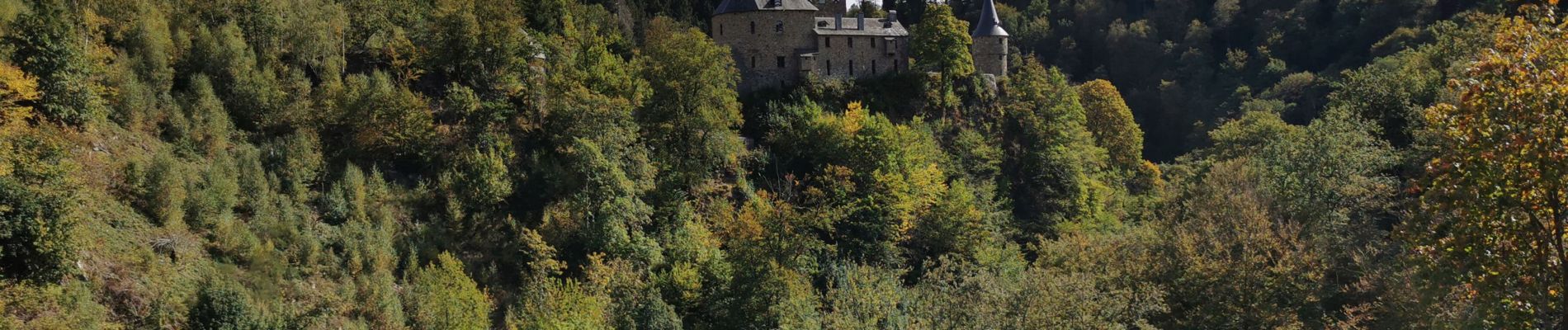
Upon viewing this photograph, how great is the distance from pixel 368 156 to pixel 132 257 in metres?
9.50

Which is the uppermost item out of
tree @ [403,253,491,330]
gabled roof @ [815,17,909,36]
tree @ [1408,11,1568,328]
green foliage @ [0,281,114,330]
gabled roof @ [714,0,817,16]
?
gabled roof @ [714,0,817,16]

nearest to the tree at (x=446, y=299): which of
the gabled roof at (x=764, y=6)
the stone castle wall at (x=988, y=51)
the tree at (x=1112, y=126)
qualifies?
the gabled roof at (x=764, y=6)

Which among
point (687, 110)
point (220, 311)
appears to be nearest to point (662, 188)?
point (687, 110)

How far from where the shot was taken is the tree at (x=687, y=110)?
43.0m

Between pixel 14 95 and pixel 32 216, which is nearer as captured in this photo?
pixel 32 216

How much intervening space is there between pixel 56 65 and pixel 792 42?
28202 millimetres

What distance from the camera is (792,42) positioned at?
50875 mm

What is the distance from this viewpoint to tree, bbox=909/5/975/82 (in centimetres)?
5181

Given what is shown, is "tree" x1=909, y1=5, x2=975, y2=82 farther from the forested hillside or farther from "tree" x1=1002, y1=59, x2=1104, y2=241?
"tree" x1=1002, y1=59, x2=1104, y2=241

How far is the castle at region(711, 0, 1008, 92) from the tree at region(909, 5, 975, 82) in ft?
6.37

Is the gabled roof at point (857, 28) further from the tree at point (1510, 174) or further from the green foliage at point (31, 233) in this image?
the tree at point (1510, 174)

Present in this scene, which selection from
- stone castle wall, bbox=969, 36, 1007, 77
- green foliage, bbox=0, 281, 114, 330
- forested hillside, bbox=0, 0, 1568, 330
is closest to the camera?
green foliage, bbox=0, 281, 114, 330

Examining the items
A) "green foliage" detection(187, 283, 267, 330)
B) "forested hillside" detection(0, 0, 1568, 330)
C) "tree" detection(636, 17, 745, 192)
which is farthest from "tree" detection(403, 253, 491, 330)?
"tree" detection(636, 17, 745, 192)

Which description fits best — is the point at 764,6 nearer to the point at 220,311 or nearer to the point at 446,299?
the point at 446,299
